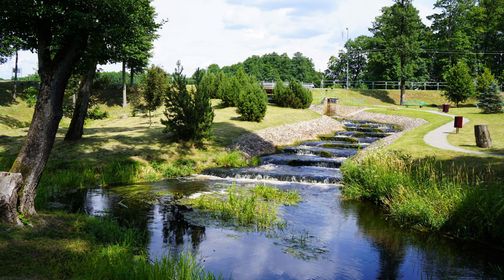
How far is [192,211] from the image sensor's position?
15383mm

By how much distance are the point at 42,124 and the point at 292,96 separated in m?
39.8

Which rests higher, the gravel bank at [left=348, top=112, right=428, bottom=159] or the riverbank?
the gravel bank at [left=348, top=112, right=428, bottom=159]

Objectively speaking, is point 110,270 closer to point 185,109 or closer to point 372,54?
point 185,109

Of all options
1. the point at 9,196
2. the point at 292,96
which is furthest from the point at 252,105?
the point at 9,196

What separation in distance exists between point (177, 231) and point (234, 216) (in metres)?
2.39

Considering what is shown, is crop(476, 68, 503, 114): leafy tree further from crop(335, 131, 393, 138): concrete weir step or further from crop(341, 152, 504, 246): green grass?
crop(341, 152, 504, 246): green grass

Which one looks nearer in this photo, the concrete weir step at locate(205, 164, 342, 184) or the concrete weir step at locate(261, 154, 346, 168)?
the concrete weir step at locate(205, 164, 342, 184)

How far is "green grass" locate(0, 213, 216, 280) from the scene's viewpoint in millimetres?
8047

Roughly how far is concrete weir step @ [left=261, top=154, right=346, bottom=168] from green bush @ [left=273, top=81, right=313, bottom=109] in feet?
71.4

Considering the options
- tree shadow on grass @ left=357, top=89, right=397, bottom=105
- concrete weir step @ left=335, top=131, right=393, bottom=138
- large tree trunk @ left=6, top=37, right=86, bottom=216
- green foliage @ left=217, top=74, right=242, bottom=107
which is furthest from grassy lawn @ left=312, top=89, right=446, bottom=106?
large tree trunk @ left=6, top=37, right=86, bottom=216

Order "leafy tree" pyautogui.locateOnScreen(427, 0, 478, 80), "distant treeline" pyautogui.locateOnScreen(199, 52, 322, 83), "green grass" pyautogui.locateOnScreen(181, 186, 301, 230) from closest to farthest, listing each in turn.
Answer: "green grass" pyautogui.locateOnScreen(181, 186, 301, 230) < "leafy tree" pyautogui.locateOnScreen(427, 0, 478, 80) < "distant treeline" pyautogui.locateOnScreen(199, 52, 322, 83)

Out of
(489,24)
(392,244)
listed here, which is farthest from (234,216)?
(489,24)

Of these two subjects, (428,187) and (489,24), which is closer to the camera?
(428,187)

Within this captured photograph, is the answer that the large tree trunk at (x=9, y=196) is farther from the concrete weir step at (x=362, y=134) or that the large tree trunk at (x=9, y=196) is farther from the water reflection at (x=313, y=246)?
the concrete weir step at (x=362, y=134)
